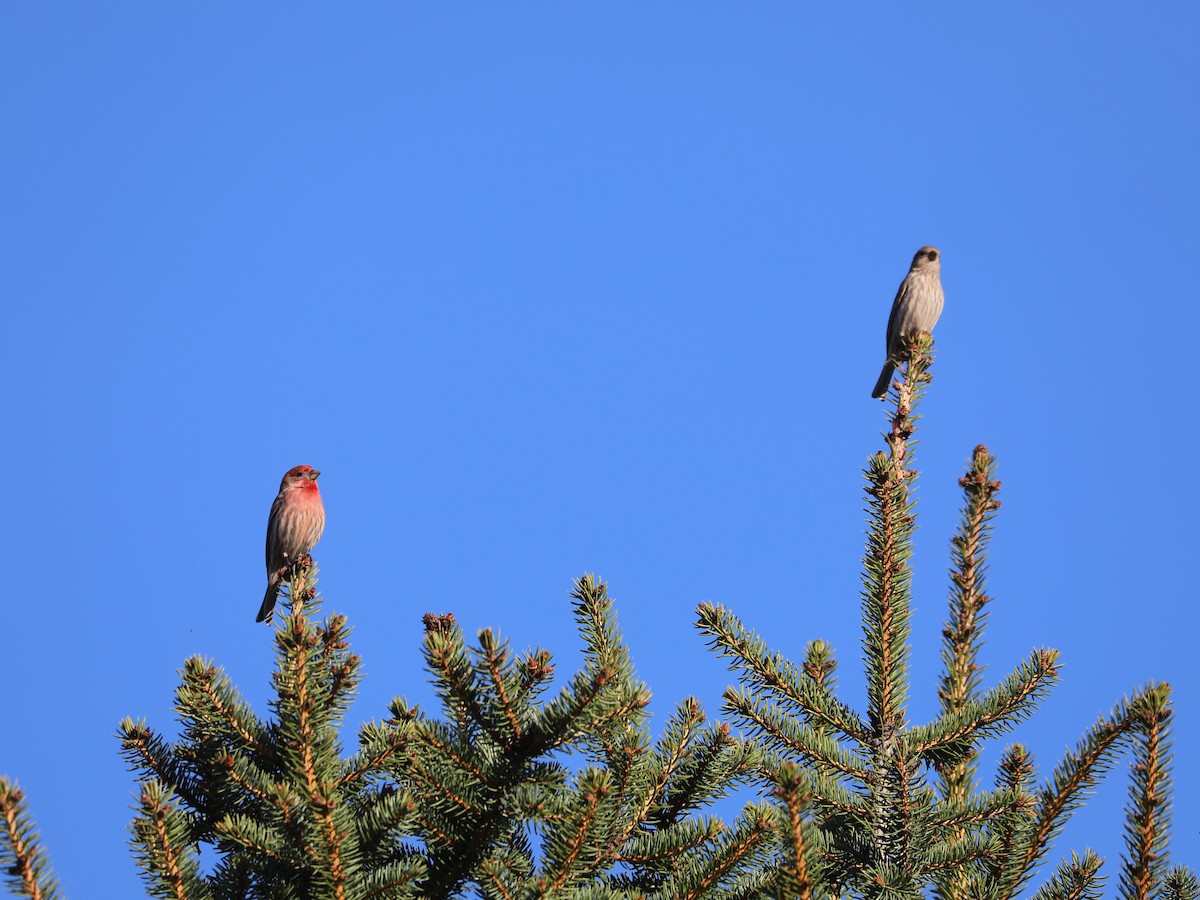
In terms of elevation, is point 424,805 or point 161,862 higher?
point 424,805

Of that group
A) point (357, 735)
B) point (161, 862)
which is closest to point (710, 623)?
point (357, 735)

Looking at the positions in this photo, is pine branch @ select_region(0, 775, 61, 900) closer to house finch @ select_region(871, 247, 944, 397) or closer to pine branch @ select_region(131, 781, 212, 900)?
pine branch @ select_region(131, 781, 212, 900)

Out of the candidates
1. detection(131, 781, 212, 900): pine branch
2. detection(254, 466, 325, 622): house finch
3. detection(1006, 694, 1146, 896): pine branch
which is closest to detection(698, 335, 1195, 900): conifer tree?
detection(1006, 694, 1146, 896): pine branch

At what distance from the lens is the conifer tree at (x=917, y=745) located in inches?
149

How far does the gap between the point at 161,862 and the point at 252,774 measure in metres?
0.58

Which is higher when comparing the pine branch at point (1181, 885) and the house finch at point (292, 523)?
the house finch at point (292, 523)

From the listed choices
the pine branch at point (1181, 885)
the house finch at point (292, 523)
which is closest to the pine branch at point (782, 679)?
the pine branch at point (1181, 885)

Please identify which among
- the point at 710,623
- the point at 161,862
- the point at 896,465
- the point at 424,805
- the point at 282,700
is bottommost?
the point at 161,862

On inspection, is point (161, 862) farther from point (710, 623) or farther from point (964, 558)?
point (964, 558)

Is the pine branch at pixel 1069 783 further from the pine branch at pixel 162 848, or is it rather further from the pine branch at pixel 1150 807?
the pine branch at pixel 162 848

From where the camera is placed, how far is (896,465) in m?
4.93

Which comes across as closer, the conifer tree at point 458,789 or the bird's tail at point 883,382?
the conifer tree at point 458,789

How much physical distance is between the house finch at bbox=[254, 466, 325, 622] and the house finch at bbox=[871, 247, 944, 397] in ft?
20.1

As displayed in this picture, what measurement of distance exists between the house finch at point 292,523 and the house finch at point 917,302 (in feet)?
20.1
